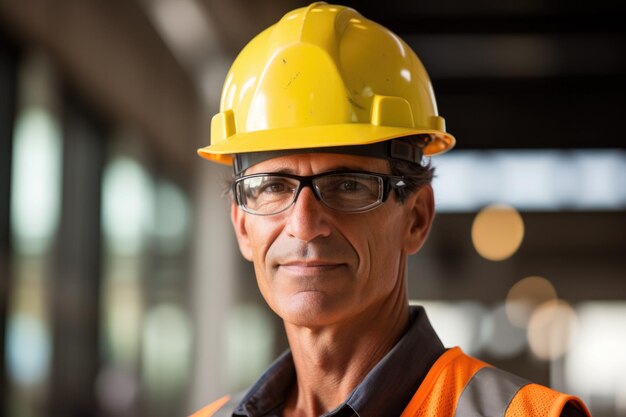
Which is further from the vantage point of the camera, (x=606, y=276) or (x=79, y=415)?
(x=606, y=276)

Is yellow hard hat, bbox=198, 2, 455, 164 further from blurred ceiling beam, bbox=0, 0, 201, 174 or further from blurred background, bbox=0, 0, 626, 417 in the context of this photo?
blurred ceiling beam, bbox=0, 0, 201, 174

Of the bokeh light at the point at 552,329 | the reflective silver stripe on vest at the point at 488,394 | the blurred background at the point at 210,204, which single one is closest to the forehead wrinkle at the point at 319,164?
the reflective silver stripe on vest at the point at 488,394

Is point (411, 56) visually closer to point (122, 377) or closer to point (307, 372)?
point (307, 372)

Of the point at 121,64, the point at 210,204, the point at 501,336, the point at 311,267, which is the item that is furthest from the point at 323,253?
the point at 501,336

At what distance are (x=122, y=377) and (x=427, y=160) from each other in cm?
1073

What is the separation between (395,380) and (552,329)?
14973 millimetres

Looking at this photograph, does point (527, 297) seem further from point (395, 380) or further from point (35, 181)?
point (395, 380)

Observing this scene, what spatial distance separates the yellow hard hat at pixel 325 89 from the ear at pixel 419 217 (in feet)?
0.51

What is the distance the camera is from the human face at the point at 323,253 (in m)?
2.20

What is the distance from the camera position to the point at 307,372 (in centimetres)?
239

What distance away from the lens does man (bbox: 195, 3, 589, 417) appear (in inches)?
86.7

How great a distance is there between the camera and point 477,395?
2111mm

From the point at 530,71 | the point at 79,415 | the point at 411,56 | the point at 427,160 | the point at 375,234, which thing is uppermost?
the point at 530,71

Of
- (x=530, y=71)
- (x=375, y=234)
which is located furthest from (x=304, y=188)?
(x=530, y=71)
